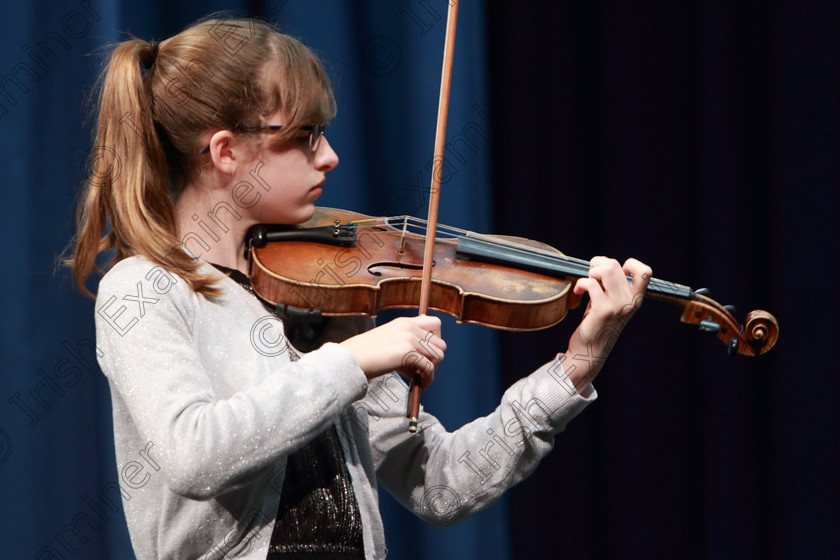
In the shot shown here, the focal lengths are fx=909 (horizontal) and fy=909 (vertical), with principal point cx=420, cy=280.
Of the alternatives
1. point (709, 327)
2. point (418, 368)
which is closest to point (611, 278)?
point (709, 327)

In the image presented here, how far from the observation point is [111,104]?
101cm

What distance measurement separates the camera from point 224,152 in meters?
1.03

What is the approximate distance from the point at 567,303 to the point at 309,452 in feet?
1.11

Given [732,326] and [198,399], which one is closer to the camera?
[198,399]

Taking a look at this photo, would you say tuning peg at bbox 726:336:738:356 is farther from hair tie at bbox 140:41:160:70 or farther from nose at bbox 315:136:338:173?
hair tie at bbox 140:41:160:70

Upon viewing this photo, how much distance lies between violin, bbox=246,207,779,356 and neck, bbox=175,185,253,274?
25 millimetres

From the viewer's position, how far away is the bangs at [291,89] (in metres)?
1.03

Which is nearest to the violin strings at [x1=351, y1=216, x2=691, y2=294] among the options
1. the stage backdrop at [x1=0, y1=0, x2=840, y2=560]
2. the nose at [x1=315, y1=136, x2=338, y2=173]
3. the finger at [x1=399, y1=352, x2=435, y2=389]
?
the nose at [x1=315, y1=136, x2=338, y2=173]

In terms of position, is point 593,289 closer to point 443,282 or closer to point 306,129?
point 443,282

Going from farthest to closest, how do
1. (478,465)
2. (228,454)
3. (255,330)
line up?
(478,465) < (255,330) < (228,454)

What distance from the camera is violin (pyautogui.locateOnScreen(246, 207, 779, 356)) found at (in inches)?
39.3

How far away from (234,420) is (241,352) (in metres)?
0.13

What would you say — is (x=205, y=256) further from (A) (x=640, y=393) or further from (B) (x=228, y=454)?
(A) (x=640, y=393)

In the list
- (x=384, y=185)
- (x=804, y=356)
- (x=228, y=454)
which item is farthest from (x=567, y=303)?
(x=804, y=356)
